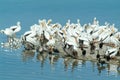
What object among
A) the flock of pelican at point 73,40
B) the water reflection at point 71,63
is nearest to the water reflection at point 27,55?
Result: the water reflection at point 71,63

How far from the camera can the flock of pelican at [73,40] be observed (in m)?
24.2

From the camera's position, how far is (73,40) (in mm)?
24625

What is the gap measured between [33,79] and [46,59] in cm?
366

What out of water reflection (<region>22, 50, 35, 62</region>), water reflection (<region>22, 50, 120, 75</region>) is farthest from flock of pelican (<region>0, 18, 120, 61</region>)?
water reflection (<region>22, 50, 120, 75</region>)

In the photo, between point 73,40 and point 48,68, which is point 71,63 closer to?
point 48,68

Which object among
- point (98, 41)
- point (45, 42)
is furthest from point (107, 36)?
point (45, 42)

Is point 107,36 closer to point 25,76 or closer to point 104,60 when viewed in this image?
point 104,60

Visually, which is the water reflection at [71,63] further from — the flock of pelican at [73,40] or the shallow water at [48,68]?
the flock of pelican at [73,40]

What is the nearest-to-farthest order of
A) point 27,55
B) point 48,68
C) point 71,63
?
point 48,68 < point 71,63 < point 27,55

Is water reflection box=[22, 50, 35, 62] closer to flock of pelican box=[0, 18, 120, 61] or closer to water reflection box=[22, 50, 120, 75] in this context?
water reflection box=[22, 50, 120, 75]

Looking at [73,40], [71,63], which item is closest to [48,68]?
[71,63]

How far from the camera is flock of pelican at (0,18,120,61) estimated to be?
2422cm

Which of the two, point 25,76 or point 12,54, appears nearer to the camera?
point 25,76

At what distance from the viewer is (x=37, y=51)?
25.4 meters
